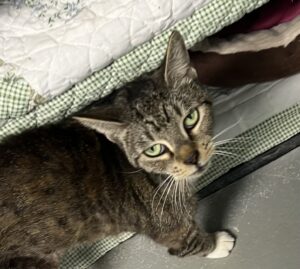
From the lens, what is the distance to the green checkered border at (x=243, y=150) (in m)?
1.58

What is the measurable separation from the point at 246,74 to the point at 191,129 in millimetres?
326

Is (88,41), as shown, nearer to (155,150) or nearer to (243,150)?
(155,150)

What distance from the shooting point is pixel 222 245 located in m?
1.51

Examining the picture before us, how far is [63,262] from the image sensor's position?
1582 millimetres

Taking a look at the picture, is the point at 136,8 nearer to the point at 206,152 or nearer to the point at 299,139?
the point at 206,152

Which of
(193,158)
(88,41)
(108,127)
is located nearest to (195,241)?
(193,158)

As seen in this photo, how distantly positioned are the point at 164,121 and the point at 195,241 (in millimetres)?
388

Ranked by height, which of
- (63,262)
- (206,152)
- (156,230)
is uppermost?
(206,152)

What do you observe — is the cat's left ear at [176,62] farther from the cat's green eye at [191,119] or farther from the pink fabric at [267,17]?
the pink fabric at [267,17]

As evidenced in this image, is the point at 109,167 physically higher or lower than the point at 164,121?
lower

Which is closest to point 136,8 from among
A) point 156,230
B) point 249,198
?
point 156,230

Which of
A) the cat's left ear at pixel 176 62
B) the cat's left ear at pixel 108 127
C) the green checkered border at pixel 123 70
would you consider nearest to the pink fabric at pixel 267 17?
the green checkered border at pixel 123 70

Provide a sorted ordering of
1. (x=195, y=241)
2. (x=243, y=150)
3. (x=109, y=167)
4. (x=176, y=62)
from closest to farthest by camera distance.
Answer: (x=176, y=62) → (x=109, y=167) → (x=195, y=241) → (x=243, y=150)

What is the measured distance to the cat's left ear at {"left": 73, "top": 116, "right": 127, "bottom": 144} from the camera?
117 centimetres
